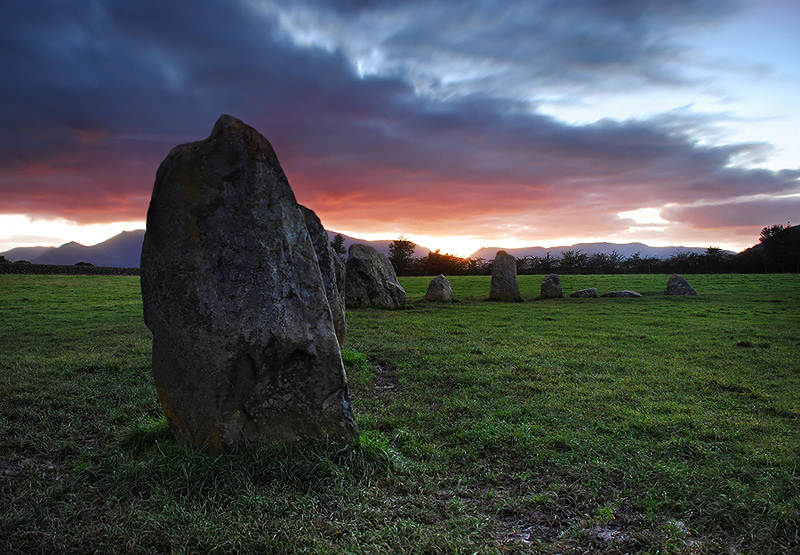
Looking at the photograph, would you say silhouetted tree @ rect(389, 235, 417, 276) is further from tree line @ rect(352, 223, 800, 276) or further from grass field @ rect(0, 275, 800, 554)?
grass field @ rect(0, 275, 800, 554)

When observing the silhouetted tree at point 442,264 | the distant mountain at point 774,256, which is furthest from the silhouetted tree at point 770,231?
the silhouetted tree at point 442,264

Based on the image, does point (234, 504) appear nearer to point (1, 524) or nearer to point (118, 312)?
point (1, 524)

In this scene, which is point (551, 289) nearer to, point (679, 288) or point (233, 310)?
point (679, 288)

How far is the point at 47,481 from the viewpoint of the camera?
4.38 metres

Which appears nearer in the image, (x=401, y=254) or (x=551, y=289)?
(x=551, y=289)

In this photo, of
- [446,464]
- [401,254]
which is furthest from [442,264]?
[446,464]

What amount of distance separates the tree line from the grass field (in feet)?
132

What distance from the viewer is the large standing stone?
466cm

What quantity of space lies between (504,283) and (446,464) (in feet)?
64.6

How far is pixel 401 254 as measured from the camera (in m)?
52.7

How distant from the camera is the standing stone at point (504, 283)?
23.7 m

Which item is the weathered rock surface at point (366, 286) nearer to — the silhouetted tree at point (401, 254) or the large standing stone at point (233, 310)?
the large standing stone at point (233, 310)

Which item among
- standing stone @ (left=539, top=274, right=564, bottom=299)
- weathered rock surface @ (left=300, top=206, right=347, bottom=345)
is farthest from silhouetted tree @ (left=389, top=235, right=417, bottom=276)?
weathered rock surface @ (left=300, top=206, right=347, bottom=345)

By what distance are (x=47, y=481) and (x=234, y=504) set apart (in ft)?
6.91
